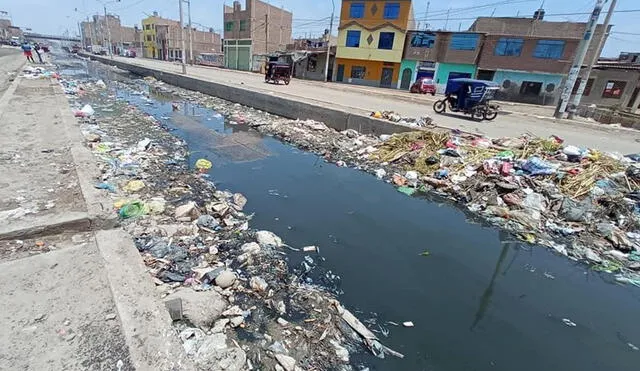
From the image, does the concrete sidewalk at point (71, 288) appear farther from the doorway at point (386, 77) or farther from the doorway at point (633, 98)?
the doorway at point (633, 98)

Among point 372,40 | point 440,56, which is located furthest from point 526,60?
point 372,40

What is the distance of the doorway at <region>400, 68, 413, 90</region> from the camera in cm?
3028

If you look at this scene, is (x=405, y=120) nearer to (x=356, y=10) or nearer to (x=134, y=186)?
(x=134, y=186)

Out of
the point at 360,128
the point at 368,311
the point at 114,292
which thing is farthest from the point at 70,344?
the point at 360,128

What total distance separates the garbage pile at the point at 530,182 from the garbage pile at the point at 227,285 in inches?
139

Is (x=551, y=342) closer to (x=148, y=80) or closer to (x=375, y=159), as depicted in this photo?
(x=375, y=159)

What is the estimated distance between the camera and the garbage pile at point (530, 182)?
4.73 meters

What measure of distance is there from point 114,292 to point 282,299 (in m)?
1.38

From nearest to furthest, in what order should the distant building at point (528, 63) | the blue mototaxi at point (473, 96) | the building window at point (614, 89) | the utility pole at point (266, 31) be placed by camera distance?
the blue mototaxi at point (473, 96) < the building window at point (614, 89) < the distant building at point (528, 63) < the utility pole at point (266, 31)

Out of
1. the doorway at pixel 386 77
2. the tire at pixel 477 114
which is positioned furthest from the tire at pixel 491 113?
→ the doorway at pixel 386 77

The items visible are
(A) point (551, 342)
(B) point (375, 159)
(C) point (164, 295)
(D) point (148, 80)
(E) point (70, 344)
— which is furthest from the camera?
(D) point (148, 80)

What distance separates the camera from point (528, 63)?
2531 cm

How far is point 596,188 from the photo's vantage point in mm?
5535

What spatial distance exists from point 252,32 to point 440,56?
81.0 feet
